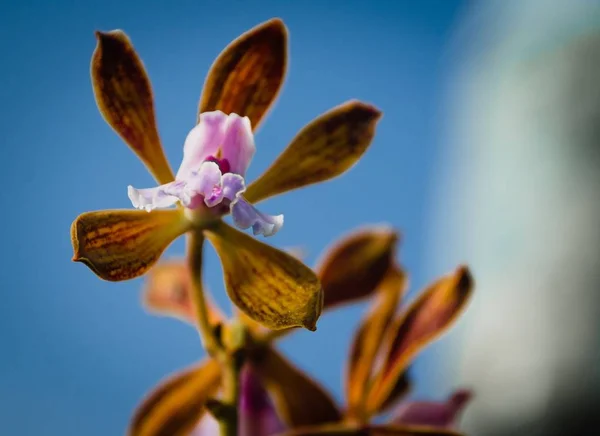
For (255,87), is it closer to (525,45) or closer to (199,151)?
(199,151)

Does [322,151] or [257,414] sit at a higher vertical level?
[322,151]

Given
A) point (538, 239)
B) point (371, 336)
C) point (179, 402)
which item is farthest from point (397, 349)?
point (538, 239)

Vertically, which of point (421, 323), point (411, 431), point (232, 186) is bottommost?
point (411, 431)

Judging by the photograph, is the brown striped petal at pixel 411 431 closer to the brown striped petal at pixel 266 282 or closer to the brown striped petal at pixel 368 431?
the brown striped petal at pixel 368 431

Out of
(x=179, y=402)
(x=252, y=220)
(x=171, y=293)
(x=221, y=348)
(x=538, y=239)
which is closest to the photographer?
(x=252, y=220)

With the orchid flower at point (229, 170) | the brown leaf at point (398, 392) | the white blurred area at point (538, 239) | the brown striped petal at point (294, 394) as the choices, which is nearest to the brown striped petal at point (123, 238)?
the orchid flower at point (229, 170)

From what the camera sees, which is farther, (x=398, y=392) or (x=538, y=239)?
(x=538, y=239)

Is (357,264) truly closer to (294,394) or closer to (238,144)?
(294,394)

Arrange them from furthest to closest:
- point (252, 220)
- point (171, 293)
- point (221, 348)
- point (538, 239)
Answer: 1. point (538, 239)
2. point (171, 293)
3. point (221, 348)
4. point (252, 220)
